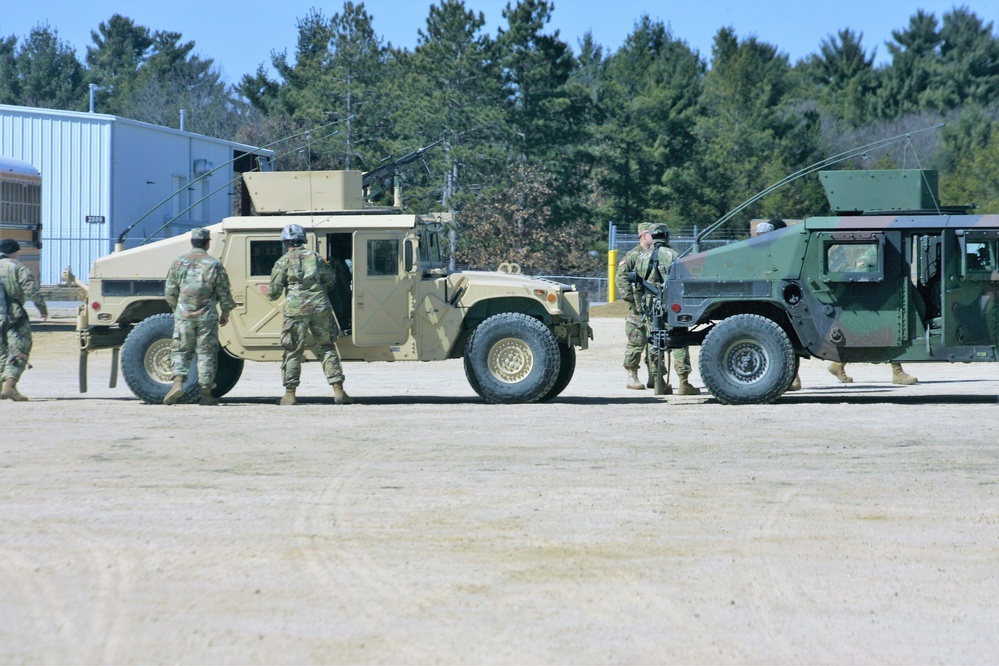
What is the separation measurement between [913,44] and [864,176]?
60628 millimetres

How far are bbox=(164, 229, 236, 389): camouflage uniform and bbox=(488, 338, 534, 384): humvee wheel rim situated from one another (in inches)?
97.2

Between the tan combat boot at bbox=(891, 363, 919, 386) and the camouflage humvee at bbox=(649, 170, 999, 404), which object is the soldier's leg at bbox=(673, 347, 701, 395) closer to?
the camouflage humvee at bbox=(649, 170, 999, 404)

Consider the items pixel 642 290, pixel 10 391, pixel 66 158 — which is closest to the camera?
pixel 10 391

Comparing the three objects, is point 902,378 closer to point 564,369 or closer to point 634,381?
point 634,381

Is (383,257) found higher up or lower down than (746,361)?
higher up

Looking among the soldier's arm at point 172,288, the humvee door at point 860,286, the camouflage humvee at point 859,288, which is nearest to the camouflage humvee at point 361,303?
the soldier's arm at point 172,288

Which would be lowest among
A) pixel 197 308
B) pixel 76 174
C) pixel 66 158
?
pixel 197 308

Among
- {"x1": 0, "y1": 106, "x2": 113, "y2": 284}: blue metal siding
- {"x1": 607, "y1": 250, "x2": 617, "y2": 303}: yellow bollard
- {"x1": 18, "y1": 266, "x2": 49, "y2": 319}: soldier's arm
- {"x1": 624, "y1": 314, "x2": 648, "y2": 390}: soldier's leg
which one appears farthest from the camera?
{"x1": 0, "y1": 106, "x2": 113, "y2": 284}: blue metal siding

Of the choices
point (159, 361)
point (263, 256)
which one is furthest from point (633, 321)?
point (159, 361)

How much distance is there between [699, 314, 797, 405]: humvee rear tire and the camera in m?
13.4

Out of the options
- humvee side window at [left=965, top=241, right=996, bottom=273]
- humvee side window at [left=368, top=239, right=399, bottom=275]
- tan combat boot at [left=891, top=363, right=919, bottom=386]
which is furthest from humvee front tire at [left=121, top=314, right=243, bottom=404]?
tan combat boot at [left=891, top=363, right=919, bottom=386]

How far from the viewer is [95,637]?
560 centimetres

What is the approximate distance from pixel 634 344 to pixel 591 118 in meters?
31.4

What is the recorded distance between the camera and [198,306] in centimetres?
1338
